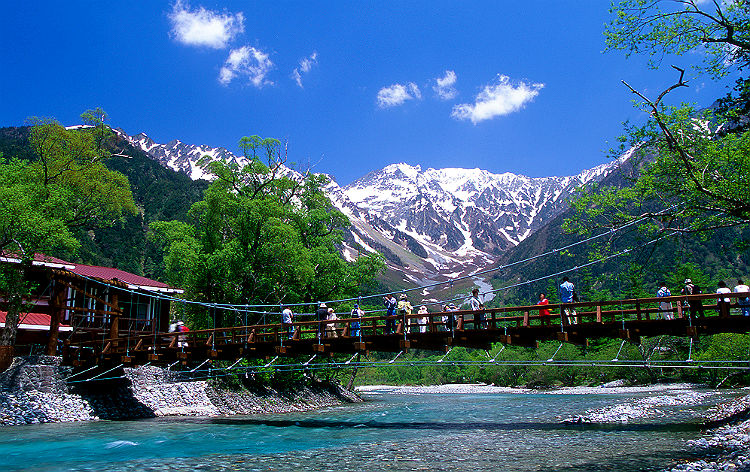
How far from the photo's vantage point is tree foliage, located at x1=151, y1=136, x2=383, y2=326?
27.9 m

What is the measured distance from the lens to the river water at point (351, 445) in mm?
12289

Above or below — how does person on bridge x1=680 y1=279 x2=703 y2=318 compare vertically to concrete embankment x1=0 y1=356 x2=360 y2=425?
above

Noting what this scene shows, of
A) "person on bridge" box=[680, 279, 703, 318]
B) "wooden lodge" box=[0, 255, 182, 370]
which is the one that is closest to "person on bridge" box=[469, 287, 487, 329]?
"person on bridge" box=[680, 279, 703, 318]

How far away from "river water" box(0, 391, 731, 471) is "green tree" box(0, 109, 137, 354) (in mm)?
5880

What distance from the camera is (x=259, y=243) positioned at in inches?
1131

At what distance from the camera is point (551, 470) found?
A: 1114 centimetres

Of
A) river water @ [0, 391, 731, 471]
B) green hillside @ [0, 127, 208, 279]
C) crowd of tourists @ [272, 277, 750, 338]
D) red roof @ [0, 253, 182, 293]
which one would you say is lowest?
river water @ [0, 391, 731, 471]

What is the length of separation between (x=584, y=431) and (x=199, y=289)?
20493mm

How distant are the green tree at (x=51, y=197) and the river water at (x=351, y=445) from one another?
19.3 feet

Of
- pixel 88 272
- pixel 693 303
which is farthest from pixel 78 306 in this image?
pixel 693 303

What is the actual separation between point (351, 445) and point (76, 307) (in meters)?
16.7

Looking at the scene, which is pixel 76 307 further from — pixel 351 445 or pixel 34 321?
pixel 351 445

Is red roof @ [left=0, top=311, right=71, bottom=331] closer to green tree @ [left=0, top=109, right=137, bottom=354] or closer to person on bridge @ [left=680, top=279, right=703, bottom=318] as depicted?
green tree @ [left=0, top=109, right=137, bottom=354]

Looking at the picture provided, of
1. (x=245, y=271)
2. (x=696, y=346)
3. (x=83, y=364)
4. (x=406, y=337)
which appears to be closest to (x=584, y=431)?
(x=406, y=337)
